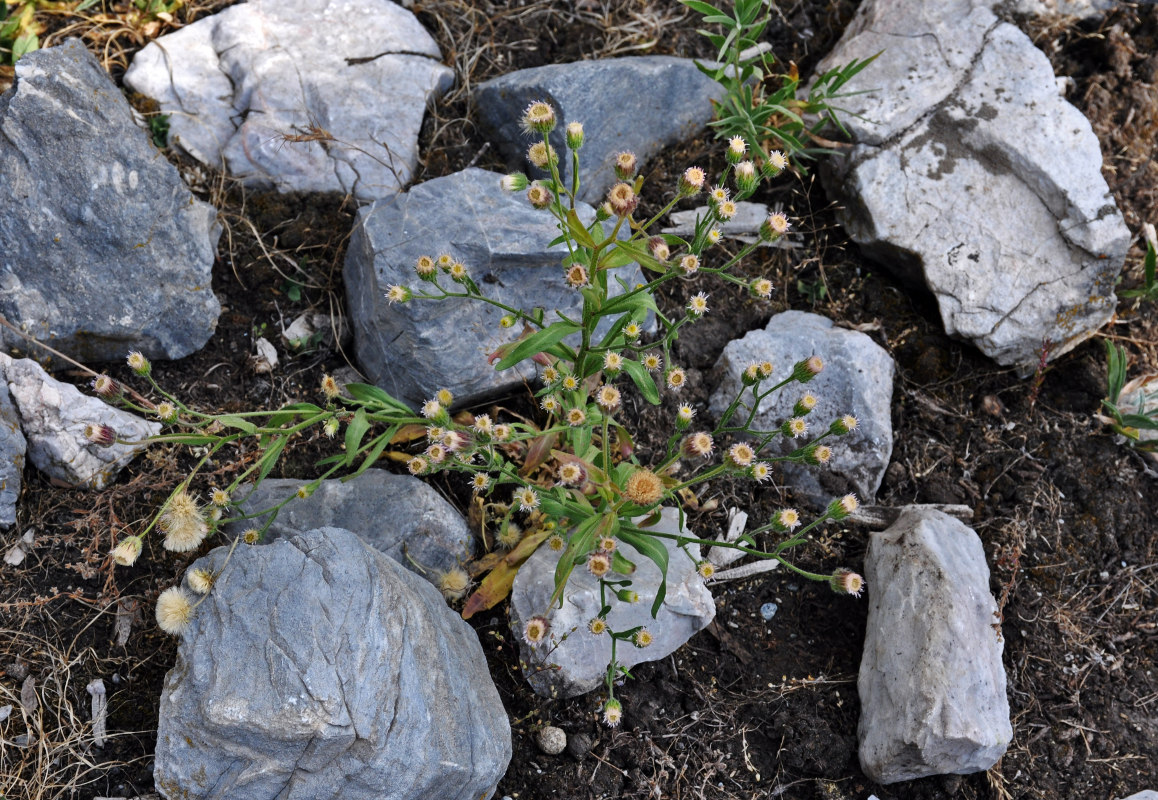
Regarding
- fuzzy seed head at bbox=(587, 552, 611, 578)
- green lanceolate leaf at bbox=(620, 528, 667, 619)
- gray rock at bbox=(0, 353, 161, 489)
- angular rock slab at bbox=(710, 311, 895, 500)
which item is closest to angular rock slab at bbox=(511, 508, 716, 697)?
green lanceolate leaf at bbox=(620, 528, 667, 619)

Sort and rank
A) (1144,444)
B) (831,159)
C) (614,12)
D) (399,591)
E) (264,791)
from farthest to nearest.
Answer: (614,12) < (831,159) < (1144,444) < (399,591) < (264,791)

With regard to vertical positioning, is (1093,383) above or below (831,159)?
below

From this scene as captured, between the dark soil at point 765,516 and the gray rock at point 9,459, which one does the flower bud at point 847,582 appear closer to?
the dark soil at point 765,516

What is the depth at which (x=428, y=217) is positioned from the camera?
3.38 m

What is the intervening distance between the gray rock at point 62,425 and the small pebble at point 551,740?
176 centimetres

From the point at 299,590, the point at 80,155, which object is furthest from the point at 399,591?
the point at 80,155

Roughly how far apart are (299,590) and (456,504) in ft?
2.85

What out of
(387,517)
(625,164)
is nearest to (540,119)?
(625,164)

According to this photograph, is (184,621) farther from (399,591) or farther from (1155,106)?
(1155,106)

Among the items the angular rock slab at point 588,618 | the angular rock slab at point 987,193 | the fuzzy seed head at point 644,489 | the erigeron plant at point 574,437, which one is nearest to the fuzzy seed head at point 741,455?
the erigeron plant at point 574,437

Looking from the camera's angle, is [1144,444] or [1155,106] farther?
[1155,106]

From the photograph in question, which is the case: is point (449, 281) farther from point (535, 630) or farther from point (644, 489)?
point (535, 630)

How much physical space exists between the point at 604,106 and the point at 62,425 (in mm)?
2503

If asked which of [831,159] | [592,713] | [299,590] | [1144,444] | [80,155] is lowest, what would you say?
[592,713]
